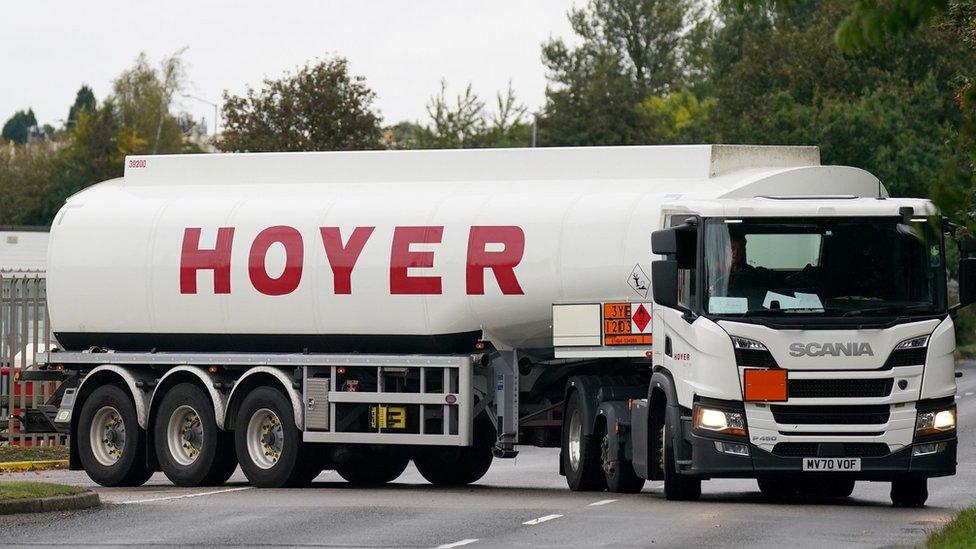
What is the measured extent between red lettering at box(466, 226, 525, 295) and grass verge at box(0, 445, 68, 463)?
8.67 m

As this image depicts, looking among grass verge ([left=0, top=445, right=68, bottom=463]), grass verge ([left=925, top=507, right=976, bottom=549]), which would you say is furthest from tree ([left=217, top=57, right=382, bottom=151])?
grass verge ([left=925, top=507, right=976, bottom=549])

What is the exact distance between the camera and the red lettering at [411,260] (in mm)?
21250

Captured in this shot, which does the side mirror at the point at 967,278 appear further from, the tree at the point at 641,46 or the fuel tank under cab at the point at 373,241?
the tree at the point at 641,46

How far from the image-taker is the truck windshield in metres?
17.6

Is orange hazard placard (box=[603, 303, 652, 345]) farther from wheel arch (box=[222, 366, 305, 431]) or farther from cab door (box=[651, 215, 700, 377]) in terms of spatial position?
wheel arch (box=[222, 366, 305, 431])

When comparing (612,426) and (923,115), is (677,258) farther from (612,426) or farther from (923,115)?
(923,115)

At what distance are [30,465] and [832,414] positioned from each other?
41.6 feet

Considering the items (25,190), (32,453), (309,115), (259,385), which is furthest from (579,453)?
(25,190)

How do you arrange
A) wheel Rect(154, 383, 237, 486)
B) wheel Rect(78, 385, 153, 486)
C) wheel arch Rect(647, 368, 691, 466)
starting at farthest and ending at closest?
wheel Rect(78, 385, 153, 486) < wheel Rect(154, 383, 237, 486) < wheel arch Rect(647, 368, 691, 466)

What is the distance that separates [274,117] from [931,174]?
21374 millimetres

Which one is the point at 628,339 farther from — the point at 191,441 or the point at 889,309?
the point at 191,441

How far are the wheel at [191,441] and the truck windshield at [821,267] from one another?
285 inches

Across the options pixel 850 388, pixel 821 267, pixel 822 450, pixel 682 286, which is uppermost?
pixel 821 267

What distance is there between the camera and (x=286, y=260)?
22.2 metres
